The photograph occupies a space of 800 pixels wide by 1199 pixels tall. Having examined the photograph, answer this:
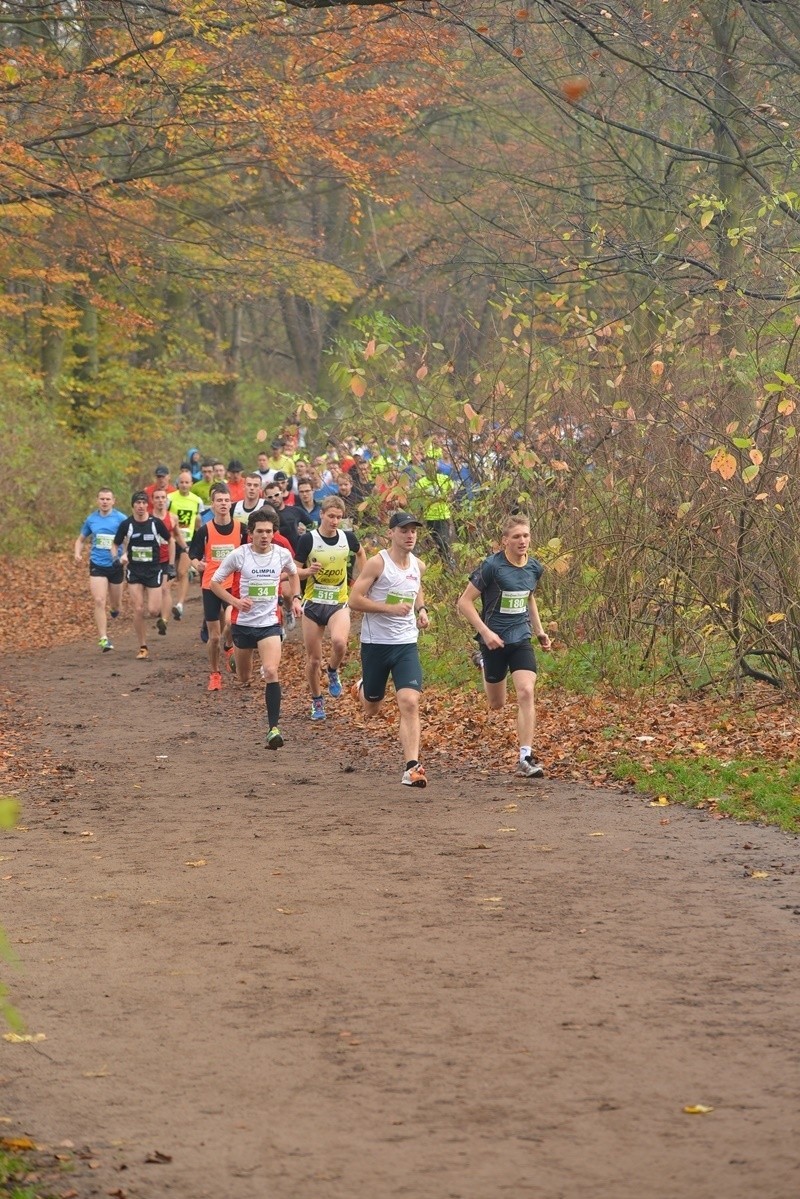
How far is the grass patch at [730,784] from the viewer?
10852 millimetres

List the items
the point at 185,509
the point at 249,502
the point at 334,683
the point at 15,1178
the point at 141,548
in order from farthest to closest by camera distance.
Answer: the point at 185,509, the point at 141,548, the point at 249,502, the point at 334,683, the point at 15,1178

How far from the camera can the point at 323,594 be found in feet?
52.5

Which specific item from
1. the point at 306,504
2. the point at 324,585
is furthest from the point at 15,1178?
the point at 306,504

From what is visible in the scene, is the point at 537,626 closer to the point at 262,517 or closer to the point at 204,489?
the point at 262,517

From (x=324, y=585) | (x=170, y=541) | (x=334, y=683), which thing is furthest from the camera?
(x=170, y=541)

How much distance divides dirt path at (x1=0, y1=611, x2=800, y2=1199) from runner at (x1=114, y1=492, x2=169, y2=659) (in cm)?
815

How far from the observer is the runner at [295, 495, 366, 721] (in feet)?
51.6

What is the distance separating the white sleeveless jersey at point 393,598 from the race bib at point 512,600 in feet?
2.03

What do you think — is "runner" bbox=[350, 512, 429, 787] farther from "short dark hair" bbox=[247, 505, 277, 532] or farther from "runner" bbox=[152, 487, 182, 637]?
"runner" bbox=[152, 487, 182, 637]

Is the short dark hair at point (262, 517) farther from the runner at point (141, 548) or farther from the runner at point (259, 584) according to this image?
Answer: the runner at point (141, 548)

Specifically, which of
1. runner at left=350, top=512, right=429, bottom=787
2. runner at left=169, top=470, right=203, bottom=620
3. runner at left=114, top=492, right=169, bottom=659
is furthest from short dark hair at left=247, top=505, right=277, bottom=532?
runner at left=169, top=470, right=203, bottom=620

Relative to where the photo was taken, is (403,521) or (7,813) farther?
(403,521)

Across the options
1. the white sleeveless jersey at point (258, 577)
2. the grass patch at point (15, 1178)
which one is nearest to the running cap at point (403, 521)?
the white sleeveless jersey at point (258, 577)

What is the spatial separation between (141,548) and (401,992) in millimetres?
14029
